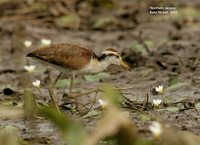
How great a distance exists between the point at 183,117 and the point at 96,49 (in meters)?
4.65

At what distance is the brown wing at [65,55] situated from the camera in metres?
7.83

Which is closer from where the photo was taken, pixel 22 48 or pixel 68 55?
pixel 68 55

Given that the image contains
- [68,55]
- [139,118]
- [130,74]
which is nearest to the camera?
[139,118]

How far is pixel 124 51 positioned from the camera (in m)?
10.6

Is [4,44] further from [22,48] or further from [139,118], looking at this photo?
[139,118]

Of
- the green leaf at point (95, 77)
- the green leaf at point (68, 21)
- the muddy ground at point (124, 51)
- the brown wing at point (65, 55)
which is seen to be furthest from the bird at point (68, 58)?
the green leaf at point (68, 21)

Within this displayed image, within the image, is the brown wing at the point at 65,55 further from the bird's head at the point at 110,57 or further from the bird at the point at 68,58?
the bird's head at the point at 110,57

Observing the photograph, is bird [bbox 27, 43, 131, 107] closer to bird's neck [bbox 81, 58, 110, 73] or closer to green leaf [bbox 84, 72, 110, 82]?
bird's neck [bbox 81, 58, 110, 73]

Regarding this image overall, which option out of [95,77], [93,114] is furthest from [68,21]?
[93,114]

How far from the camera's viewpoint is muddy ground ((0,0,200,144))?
714 cm

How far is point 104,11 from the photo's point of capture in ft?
44.5

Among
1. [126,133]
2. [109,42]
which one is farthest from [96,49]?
[126,133]

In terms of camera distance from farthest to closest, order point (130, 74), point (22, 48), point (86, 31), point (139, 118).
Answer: point (86, 31), point (22, 48), point (130, 74), point (139, 118)

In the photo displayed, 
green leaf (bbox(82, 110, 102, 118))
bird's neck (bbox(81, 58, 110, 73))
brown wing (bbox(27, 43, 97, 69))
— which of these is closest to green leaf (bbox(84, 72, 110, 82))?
bird's neck (bbox(81, 58, 110, 73))
